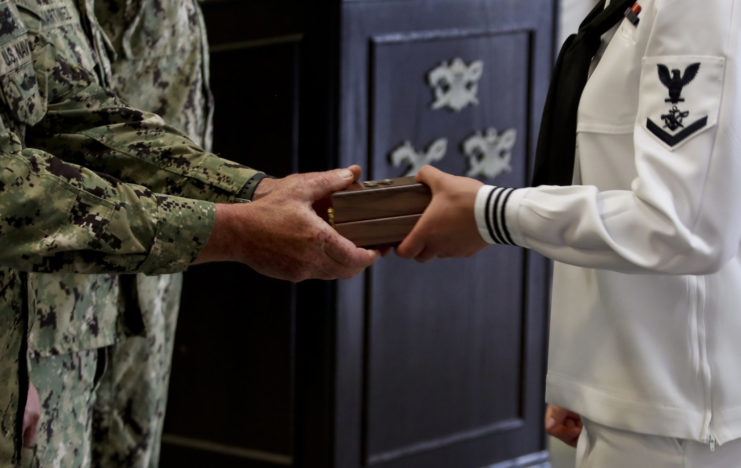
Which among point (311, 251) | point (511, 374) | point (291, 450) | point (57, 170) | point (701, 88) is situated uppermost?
point (701, 88)

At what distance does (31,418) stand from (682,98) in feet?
2.98

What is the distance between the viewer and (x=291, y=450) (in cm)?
252

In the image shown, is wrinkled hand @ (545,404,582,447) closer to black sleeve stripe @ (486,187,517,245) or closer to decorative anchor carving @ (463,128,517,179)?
black sleeve stripe @ (486,187,517,245)

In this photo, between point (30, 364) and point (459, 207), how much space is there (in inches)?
23.7

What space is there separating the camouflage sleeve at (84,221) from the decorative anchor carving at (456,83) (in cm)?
124

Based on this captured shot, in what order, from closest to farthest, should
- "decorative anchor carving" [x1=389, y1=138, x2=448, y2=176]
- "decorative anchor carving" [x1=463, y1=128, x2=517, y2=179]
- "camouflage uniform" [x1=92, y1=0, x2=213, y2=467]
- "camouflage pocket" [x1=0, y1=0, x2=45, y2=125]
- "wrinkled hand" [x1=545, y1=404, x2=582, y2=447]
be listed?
"camouflage pocket" [x1=0, y1=0, x2=45, y2=125], "wrinkled hand" [x1=545, y1=404, x2=582, y2=447], "camouflage uniform" [x1=92, y1=0, x2=213, y2=467], "decorative anchor carving" [x1=389, y1=138, x2=448, y2=176], "decorative anchor carving" [x1=463, y1=128, x2=517, y2=179]

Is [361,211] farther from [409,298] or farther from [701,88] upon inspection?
[409,298]

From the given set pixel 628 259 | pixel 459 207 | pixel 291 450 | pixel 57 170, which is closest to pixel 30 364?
pixel 57 170

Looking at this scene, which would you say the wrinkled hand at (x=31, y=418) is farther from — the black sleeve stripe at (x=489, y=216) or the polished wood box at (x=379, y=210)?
the black sleeve stripe at (x=489, y=216)

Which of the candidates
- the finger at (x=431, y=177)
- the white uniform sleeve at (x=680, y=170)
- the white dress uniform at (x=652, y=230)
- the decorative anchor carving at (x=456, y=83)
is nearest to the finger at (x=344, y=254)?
the finger at (x=431, y=177)

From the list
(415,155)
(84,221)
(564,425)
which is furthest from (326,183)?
(415,155)

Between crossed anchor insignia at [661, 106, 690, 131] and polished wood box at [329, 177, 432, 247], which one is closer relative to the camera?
crossed anchor insignia at [661, 106, 690, 131]

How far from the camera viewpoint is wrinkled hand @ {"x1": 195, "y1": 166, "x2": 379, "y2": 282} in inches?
53.2

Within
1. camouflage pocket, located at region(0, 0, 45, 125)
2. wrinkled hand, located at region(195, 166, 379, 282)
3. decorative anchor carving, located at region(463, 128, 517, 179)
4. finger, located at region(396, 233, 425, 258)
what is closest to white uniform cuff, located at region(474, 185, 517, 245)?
finger, located at region(396, 233, 425, 258)
